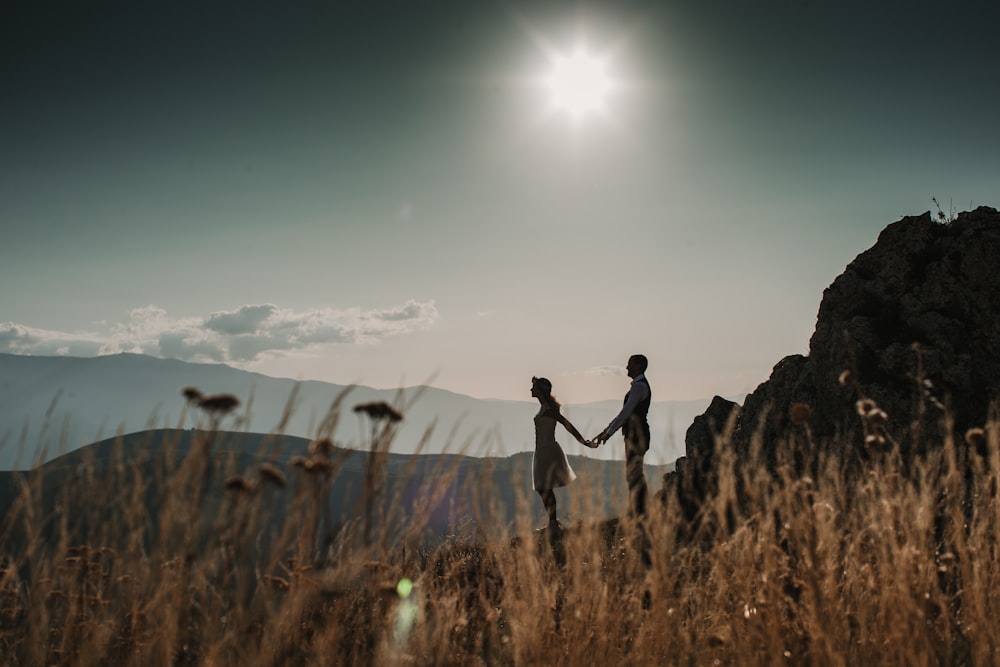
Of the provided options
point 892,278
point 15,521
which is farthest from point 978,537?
point 892,278

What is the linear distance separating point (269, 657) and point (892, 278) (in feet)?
29.8

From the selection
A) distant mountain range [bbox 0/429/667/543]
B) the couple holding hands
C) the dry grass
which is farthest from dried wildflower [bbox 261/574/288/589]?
the couple holding hands

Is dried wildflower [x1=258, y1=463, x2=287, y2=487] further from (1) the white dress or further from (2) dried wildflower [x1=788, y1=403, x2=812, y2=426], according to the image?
(1) the white dress

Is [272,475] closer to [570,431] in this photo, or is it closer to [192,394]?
[192,394]

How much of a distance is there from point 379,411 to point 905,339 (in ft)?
27.1

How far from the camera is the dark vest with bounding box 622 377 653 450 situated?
7.93 meters

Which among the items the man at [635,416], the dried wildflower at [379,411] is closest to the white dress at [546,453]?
the man at [635,416]

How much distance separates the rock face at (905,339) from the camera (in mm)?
7945

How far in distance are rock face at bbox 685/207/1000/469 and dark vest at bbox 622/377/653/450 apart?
0.79m

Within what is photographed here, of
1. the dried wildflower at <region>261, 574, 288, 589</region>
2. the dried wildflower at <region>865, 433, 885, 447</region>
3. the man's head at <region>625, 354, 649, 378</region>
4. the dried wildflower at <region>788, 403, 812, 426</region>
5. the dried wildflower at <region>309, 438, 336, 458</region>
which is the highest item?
the man's head at <region>625, 354, 649, 378</region>

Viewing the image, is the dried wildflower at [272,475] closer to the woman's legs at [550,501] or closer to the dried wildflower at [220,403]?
the dried wildflower at [220,403]

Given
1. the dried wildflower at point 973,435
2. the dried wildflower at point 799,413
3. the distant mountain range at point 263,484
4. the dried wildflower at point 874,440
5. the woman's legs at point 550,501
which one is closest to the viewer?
the distant mountain range at point 263,484

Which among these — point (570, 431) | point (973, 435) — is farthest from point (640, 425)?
point (973, 435)

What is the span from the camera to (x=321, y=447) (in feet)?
7.52
